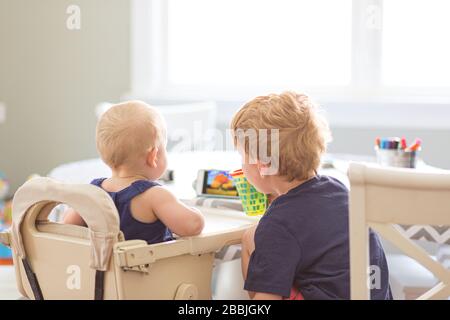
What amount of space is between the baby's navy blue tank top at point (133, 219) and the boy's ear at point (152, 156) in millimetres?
62

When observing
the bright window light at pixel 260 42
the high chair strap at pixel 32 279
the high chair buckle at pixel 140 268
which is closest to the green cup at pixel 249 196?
the high chair buckle at pixel 140 268

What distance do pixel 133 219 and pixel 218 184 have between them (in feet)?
1.36

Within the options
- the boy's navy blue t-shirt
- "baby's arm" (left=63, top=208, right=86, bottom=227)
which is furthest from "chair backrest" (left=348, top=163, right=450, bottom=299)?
"baby's arm" (left=63, top=208, right=86, bottom=227)

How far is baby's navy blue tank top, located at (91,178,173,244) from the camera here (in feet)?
5.01

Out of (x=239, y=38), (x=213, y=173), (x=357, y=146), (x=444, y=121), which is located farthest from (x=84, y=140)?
(x=213, y=173)

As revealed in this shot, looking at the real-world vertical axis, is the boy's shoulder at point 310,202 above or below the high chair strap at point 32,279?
above

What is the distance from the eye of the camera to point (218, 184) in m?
1.90

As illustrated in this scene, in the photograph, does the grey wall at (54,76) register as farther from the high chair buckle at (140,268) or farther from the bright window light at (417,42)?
the high chair buckle at (140,268)

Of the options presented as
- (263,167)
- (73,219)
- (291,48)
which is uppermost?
(291,48)

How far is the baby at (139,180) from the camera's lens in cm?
151

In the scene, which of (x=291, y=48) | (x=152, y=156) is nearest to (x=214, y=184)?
(x=152, y=156)

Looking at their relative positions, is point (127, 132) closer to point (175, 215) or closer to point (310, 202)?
point (175, 215)

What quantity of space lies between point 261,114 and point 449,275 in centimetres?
49

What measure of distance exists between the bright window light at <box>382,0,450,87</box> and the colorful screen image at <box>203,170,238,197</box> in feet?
5.83
